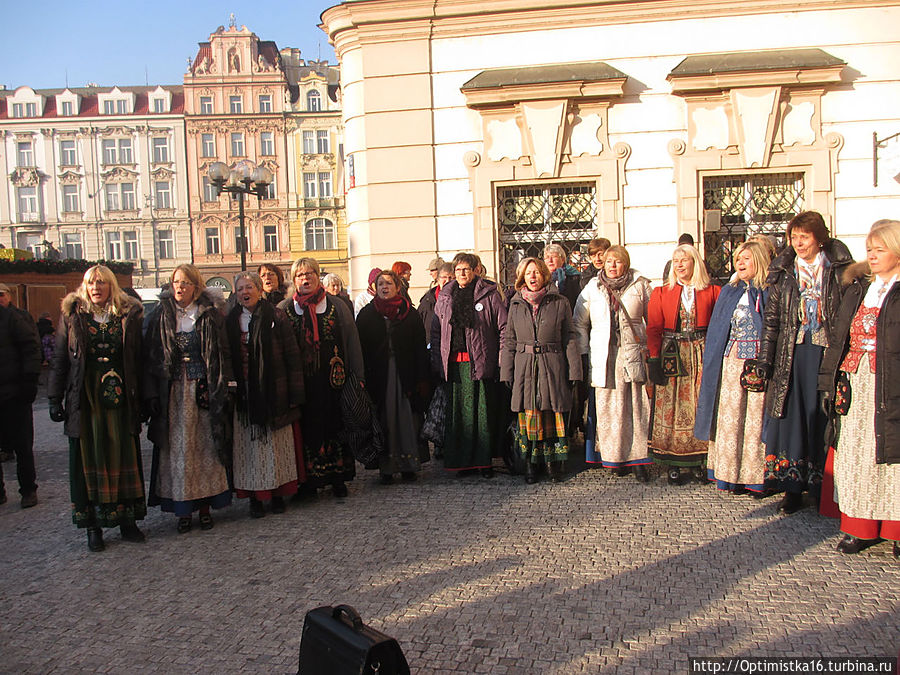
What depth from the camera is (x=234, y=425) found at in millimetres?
5797

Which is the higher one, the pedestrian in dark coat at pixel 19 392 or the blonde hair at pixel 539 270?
the blonde hair at pixel 539 270

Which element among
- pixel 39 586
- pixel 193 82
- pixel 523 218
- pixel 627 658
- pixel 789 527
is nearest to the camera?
pixel 627 658

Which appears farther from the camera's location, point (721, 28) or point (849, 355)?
point (721, 28)

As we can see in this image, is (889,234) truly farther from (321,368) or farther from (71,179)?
(71,179)

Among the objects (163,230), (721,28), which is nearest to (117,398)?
(721,28)

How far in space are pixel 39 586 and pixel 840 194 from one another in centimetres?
951

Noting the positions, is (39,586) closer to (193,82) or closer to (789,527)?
(789,527)

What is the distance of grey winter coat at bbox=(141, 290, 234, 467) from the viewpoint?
17.9 feet

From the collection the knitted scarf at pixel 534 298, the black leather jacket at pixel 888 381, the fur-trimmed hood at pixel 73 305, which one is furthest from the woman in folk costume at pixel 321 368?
the black leather jacket at pixel 888 381

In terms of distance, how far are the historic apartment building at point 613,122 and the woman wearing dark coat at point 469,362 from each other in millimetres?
3461

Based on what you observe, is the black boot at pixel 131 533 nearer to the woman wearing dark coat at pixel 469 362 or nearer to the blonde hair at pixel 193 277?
the blonde hair at pixel 193 277

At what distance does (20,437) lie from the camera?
653 cm

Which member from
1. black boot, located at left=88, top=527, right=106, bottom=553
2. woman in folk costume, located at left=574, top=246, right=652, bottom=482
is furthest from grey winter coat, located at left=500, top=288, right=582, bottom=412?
black boot, located at left=88, top=527, right=106, bottom=553

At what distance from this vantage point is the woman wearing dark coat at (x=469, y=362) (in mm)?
6629
